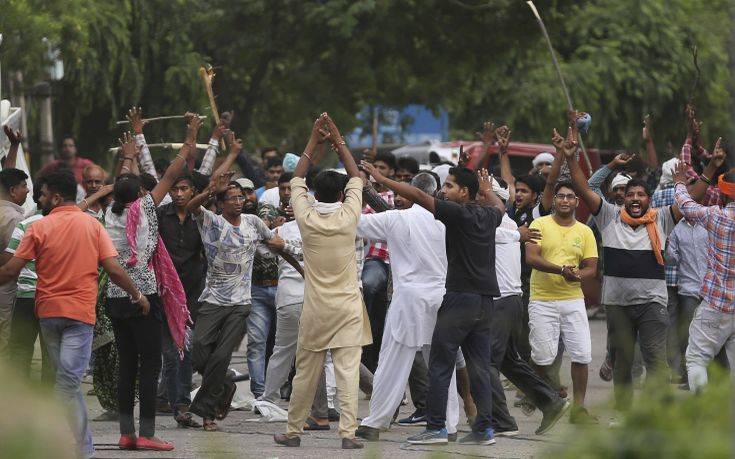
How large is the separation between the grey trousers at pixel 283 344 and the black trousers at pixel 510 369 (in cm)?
151

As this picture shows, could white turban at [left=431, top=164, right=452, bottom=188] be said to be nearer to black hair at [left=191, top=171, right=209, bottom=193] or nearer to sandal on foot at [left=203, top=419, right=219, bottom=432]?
black hair at [left=191, top=171, right=209, bottom=193]

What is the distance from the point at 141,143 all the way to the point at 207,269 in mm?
1033

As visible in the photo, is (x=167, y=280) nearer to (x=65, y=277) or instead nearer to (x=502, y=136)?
(x=65, y=277)

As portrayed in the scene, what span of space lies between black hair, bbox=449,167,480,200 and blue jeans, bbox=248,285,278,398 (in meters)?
2.69

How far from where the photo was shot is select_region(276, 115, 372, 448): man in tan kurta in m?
9.47

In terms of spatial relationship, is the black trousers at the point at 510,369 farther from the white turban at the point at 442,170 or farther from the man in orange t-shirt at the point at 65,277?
the white turban at the point at 442,170

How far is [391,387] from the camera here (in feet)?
32.4

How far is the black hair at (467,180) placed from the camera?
964 cm

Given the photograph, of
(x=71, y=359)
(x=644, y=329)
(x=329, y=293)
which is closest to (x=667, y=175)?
(x=644, y=329)

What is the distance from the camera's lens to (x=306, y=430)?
10.7 m

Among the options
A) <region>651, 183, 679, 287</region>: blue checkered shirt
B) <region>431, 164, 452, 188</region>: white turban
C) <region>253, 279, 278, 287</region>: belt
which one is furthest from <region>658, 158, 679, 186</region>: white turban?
<region>253, 279, 278, 287</region>: belt

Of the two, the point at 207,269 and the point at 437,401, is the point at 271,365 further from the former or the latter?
the point at 437,401

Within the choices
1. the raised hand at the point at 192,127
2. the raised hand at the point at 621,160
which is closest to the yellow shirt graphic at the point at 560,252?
the raised hand at the point at 621,160

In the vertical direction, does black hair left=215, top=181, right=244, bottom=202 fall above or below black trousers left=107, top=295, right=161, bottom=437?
above
